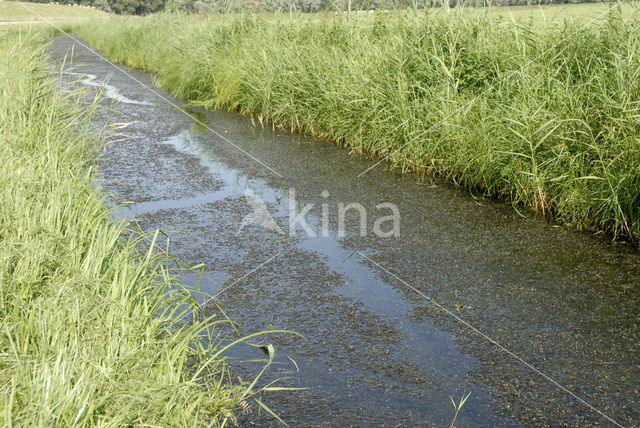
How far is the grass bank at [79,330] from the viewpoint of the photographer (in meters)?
1.53

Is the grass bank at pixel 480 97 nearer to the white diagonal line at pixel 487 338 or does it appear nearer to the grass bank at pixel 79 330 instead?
the white diagonal line at pixel 487 338

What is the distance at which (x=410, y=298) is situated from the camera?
10.2 feet

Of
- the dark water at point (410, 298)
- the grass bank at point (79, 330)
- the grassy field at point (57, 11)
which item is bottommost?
the dark water at point (410, 298)

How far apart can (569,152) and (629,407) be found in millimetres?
2286

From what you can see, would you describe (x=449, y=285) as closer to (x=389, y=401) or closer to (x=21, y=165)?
(x=389, y=401)

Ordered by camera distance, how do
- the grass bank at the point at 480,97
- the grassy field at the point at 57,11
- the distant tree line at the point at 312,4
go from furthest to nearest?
1. the grassy field at the point at 57,11
2. the distant tree line at the point at 312,4
3. the grass bank at the point at 480,97

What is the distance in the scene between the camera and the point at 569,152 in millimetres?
4129

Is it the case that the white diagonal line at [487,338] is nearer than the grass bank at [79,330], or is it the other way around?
the grass bank at [79,330]

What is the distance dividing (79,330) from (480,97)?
385 centimetres

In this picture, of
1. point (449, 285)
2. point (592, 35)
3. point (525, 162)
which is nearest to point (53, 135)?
point (449, 285)
